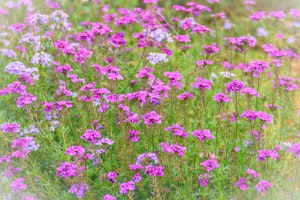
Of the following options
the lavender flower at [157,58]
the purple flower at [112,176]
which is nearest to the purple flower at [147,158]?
the purple flower at [112,176]

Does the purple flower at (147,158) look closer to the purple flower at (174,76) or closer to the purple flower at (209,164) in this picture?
the purple flower at (209,164)

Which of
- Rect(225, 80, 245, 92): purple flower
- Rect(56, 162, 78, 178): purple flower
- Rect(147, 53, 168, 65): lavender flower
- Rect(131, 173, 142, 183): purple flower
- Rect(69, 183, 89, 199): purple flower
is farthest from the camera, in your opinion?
Rect(147, 53, 168, 65): lavender flower

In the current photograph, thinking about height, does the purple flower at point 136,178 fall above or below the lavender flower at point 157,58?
→ below

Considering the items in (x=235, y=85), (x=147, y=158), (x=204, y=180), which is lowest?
(x=204, y=180)

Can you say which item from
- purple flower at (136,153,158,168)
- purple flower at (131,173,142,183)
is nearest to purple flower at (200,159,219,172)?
purple flower at (136,153,158,168)

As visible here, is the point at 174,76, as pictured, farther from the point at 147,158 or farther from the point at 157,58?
the point at 147,158

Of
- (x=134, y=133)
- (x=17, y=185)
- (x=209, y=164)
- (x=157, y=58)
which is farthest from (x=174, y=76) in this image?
(x=17, y=185)

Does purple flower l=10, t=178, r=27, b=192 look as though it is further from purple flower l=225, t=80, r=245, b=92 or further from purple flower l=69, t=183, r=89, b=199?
purple flower l=225, t=80, r=245, b=92

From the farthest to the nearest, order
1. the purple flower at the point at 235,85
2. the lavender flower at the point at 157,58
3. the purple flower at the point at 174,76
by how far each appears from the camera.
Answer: the lavender flower at the point at 157,58 → the purple flower at the point at 174,76 → the purple flower at the point at 235,85
